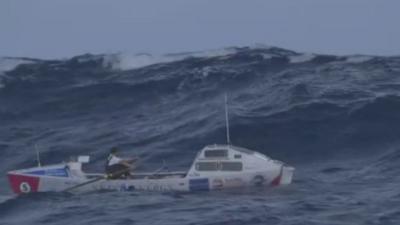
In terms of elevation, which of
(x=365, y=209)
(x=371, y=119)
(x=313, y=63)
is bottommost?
(x=365, y=209)

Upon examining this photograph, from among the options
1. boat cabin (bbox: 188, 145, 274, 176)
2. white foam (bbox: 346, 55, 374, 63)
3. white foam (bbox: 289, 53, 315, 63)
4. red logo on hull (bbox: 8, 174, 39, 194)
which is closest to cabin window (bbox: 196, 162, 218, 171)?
boat cabin (bbox: 188, 145, 274, 176)

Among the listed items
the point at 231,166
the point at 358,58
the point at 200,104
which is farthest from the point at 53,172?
the point at 358,58

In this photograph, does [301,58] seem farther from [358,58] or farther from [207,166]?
[207,166]

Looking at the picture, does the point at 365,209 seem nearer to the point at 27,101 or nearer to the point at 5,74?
the point at 27,101

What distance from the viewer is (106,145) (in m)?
66.4

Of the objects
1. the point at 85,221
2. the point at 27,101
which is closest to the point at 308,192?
the point at 85,221

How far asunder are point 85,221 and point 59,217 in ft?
8.24

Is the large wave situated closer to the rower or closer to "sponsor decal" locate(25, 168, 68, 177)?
the rower

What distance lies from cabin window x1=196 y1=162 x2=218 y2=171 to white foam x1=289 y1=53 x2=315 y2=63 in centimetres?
3643

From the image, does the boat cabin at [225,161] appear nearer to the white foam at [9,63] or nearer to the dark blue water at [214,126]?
the dark blue water at [214,126]

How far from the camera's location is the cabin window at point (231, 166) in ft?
175

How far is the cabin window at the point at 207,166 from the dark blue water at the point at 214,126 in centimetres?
290

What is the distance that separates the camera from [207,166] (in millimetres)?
54000

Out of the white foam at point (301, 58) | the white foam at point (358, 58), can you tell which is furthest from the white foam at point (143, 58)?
the white foam at point (358, 58)
